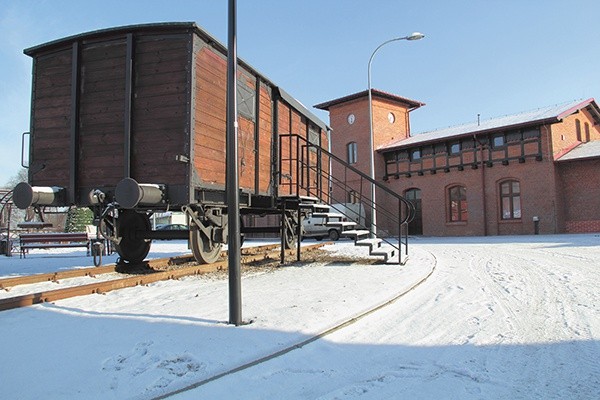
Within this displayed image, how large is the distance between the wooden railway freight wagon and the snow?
172 centimetres

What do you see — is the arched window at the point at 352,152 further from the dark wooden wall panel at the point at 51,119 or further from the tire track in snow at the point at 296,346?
the tire track in snow at the point at 296,346

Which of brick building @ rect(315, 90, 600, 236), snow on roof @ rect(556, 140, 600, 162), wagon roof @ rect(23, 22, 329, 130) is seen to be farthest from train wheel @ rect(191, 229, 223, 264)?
snow on roof @ rect(556, 140, 600, 162)

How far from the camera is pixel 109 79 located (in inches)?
268

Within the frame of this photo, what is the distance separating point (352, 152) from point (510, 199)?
36.0ft

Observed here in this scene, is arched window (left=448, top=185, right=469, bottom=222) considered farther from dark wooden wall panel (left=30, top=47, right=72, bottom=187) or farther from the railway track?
dark wooden wall panel (left=30, top=47, right=72, bottom=187)

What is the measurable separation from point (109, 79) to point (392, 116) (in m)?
25.7

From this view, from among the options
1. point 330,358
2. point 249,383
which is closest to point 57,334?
point 249,383

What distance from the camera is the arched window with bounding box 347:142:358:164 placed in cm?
2983

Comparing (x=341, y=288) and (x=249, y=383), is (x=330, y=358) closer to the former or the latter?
(x=249, y=383)

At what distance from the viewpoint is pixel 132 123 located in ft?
21.9

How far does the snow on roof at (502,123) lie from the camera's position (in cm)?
2162

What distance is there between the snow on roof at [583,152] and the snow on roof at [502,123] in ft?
6.55

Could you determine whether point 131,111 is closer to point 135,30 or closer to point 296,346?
point 135,30

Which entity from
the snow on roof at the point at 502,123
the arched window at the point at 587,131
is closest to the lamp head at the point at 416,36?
the snow on roof at the point at 502,123
